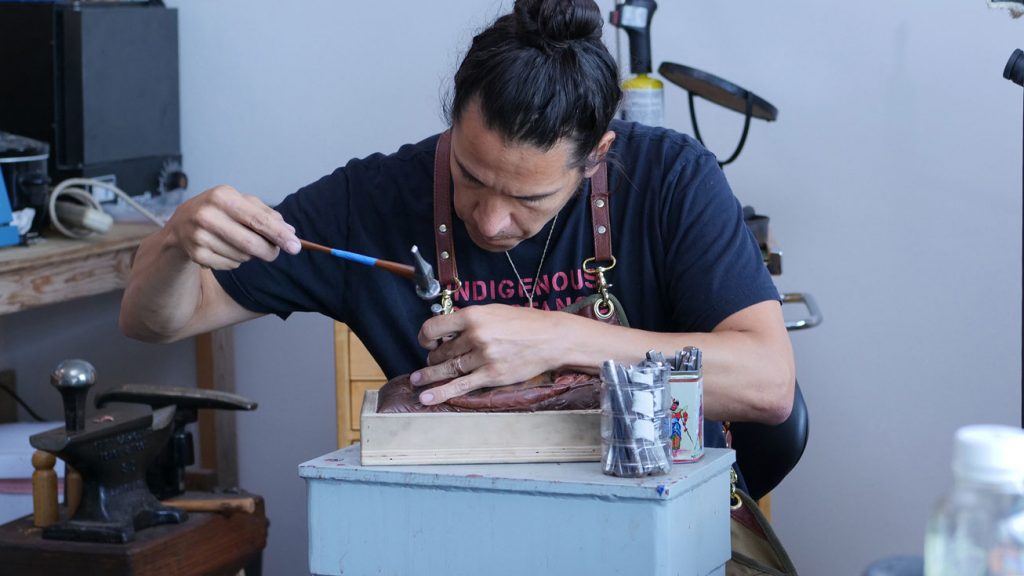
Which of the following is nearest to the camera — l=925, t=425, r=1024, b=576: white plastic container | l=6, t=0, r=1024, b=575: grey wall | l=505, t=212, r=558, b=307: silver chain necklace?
l=925, t=425, r=1024, b=576: white plastic container

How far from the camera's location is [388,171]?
1506mm

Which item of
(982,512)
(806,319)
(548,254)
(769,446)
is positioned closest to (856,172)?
(806,319)

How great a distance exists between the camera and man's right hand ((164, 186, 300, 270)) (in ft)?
4.09

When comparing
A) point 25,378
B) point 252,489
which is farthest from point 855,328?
point 25,378

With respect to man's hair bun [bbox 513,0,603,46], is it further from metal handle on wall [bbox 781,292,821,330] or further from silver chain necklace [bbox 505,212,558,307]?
metal handle on wall [bbox 781,292,821,330]

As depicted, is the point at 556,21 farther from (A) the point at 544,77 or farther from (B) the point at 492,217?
(B) the point at 492,217

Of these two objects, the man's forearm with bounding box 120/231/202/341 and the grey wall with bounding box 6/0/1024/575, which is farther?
the grey wall with bounding box 6/0/1024/575

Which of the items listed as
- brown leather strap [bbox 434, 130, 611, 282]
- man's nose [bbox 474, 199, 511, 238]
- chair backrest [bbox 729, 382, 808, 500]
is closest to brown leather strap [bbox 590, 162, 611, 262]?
brown leather strap [bbox 434, 130, 611, 282]

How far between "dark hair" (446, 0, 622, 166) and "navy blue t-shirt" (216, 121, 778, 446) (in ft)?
0.42

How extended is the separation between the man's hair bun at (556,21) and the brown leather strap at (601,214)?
0.61 ft

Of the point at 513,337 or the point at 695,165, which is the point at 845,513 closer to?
the point at 695,165

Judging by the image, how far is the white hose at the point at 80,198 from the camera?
223 centimetres

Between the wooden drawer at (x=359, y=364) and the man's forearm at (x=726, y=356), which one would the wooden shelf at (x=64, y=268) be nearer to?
the wooden drawer at (x=359, y=364)

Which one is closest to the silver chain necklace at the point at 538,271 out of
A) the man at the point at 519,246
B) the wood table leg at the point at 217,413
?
the man at the point at 519,246
